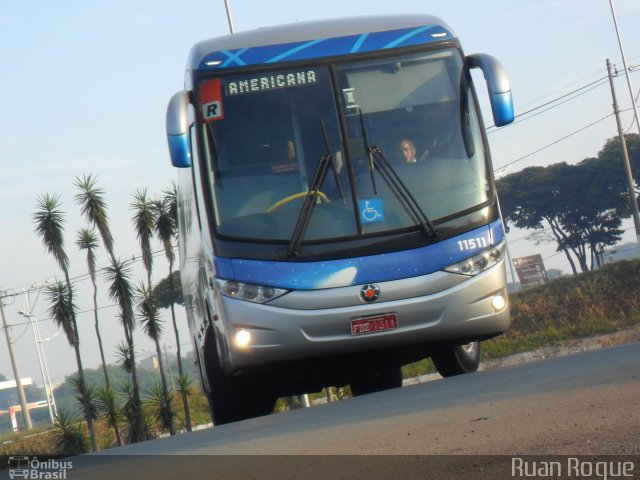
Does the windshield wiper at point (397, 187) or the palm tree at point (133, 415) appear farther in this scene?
the palm tree at point (133, 415)

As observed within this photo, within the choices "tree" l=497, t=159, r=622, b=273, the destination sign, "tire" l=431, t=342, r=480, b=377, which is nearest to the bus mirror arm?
the destination sign

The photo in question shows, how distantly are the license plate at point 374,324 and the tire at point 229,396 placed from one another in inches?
64.8

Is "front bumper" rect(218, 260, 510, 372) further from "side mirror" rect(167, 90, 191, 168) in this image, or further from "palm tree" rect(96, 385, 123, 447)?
"palm tree" rect(96, 385, 123, 447)

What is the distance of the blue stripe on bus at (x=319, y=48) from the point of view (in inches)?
441

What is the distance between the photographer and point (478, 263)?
10.9 metres

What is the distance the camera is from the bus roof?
11.2 meters

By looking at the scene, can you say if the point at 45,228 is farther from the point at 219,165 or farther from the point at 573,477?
the point at 573,477

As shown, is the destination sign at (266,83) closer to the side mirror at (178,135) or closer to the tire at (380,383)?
the side mirror at (178,135)

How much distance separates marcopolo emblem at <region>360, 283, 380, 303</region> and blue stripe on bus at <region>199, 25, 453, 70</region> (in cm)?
223

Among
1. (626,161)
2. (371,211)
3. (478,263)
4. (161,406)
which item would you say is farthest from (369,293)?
(626,161)

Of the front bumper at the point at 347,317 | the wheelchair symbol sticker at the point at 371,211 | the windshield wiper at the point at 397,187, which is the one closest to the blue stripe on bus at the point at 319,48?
the windshield wiper at the point at 397,187

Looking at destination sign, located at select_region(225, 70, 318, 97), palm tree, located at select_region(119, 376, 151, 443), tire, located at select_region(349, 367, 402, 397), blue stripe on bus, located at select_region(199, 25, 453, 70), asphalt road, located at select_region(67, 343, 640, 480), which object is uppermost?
blue stripe on bus, located at select_region(199, 25, 453, 70)

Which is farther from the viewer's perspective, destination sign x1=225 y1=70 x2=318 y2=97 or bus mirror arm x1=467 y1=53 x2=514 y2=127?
bus mirror arm x1=467 y1=53 x2=514 y2=127

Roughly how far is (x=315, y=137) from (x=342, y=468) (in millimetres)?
5721
